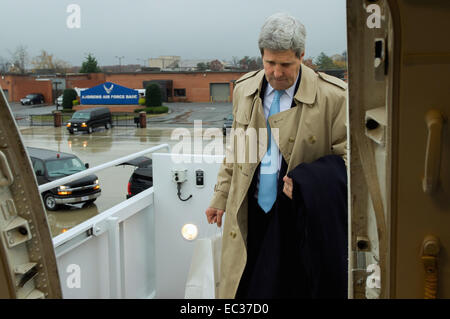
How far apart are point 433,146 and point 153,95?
17.6 metres

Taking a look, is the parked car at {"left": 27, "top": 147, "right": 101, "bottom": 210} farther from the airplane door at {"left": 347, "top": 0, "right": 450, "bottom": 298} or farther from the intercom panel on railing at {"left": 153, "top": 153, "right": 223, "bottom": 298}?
the airplane door at {"left": 347, "top": 0, "right": 450, "bottom": 298}

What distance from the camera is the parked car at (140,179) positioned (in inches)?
217

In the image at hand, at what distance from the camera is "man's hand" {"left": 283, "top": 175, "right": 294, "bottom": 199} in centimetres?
175

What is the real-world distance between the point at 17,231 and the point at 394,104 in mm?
923

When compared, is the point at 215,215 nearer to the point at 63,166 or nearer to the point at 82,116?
the point at 63,166

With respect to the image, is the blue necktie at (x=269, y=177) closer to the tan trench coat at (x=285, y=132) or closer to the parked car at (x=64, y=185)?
the tan trench coat at (x=285, y=132)

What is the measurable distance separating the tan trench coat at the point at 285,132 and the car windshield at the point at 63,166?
6.82 metres

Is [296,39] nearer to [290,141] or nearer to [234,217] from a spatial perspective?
[290,141]

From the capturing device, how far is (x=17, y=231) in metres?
1.21

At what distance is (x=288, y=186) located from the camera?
176cm

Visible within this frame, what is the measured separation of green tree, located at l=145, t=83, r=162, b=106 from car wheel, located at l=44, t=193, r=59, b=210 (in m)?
8.62

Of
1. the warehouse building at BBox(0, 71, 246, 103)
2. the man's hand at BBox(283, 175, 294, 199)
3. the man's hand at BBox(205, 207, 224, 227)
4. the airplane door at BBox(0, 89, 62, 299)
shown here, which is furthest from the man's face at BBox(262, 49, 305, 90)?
the warehouse building at BBox(0, 71, 246, 103)

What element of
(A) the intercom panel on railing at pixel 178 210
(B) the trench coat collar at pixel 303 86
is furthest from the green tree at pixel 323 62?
(A) the intercom panel on railing at pixel 178 210

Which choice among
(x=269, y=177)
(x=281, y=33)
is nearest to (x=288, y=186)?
(x=269, y=177)
